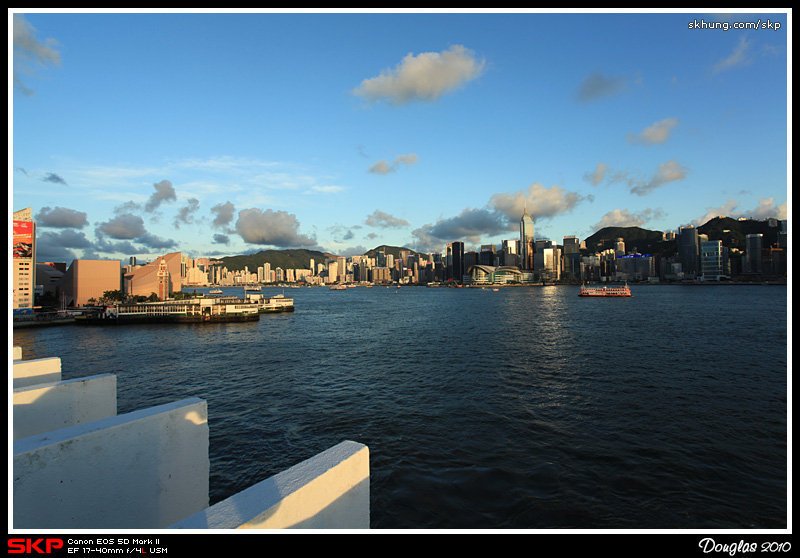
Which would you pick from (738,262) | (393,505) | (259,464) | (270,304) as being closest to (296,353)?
(259,464)

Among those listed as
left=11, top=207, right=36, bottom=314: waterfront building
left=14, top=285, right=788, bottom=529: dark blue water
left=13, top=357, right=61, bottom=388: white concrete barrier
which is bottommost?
left=14, top=285, right=788, bottom=529: dark blue water

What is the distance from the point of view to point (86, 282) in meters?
92.4

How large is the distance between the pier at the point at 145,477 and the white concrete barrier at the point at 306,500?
0.04 ft

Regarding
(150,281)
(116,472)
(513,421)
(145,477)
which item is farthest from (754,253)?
(150,281)

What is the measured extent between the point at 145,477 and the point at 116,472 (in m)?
0.54

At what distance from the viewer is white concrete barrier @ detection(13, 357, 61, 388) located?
812 cm

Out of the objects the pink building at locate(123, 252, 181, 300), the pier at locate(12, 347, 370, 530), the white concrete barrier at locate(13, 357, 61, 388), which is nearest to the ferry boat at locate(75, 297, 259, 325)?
the pink building at locate(123, 252, 181, 300)

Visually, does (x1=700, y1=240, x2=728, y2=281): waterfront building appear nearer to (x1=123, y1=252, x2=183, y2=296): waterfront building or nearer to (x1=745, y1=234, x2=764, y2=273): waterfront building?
(x1=745, y1=234, x2=764, y2=273): waterfront building

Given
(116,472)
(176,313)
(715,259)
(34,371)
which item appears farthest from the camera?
(715,259)
